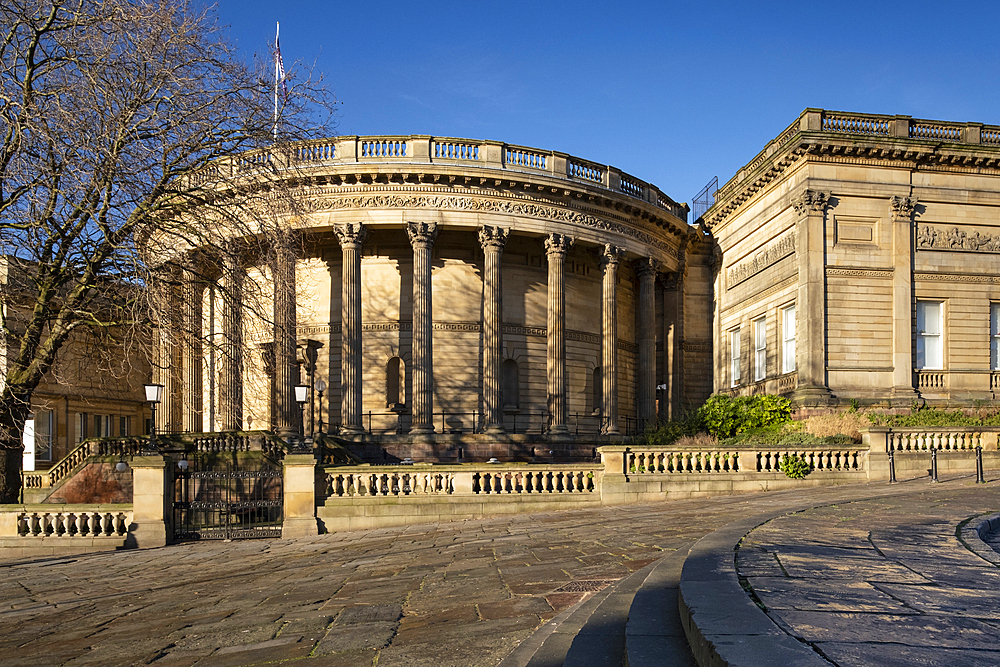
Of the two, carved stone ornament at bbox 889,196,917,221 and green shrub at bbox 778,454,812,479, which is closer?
green shrub at bbox 778,454,812,479

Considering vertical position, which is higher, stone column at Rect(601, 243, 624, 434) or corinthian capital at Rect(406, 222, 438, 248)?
corinthian capital at Rect(406, 222, 438, 248)

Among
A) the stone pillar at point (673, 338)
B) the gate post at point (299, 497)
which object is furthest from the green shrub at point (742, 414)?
the gate post at point (299, 497)

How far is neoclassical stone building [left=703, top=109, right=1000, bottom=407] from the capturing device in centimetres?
2797

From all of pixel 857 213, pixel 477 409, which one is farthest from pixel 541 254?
pixel 857 213

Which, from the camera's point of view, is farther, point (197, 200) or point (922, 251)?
point (922, 251)

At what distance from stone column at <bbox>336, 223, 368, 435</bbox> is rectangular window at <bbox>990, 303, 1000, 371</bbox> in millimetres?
22691

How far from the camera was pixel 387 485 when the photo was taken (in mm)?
19297

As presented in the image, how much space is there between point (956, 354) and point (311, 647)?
28.0 meters

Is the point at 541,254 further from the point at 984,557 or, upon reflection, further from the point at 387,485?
the point at 984,557

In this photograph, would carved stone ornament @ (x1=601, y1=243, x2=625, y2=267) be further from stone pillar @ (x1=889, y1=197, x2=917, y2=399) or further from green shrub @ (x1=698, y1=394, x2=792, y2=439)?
stone pillar @ (x1=889, y1=197, x2=917, y2=399)

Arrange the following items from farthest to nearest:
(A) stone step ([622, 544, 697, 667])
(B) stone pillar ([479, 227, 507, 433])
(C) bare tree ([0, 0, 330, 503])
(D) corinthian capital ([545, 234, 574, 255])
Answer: (D) corinthian capital ([545, 234, 574, 255]), (B) stone pillar ([479, 227, 507, 433]), (C) bare tree ([0, 0, 330, 503]), (A) stone step ([622, 544, 697, 667])

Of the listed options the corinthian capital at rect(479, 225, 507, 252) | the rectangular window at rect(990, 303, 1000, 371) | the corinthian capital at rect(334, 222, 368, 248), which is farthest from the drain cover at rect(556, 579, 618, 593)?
the rectangular window at rect(990, 303, 1000, 371)

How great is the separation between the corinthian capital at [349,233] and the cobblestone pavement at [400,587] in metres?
15.9

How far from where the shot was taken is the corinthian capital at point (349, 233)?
30578 mm
